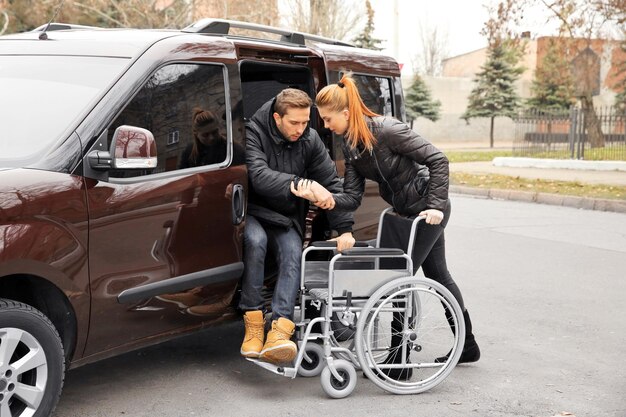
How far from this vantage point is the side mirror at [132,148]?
4039 millimetres

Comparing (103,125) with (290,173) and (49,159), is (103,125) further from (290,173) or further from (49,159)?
(290,173)

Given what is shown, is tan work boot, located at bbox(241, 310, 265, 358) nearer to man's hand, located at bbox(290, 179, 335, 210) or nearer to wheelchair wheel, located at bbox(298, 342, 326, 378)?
wheelchair wheel, located at bbox(298, 342, 326, 378)

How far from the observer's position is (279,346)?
470 cm

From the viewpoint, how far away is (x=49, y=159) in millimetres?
3943

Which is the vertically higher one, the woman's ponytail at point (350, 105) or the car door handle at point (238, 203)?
the woman's ponytail at point (350, 105)

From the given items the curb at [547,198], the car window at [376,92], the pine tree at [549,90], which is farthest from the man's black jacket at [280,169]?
the pine tree at [549,90]

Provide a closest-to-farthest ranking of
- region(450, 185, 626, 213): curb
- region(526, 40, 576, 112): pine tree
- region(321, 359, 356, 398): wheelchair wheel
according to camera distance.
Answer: region(321, 359, 356, 398): wheelchair wheel → region(450, 185, 626, 213): curb → region(526, 40, 576, 112): pine tree

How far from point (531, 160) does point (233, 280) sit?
2044 cm

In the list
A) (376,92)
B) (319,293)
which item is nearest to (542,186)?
(376,92)

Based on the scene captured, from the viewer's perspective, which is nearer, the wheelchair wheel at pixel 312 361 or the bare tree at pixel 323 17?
the wheelchair wheel at pixel 312 361

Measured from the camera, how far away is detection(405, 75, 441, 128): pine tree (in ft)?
154

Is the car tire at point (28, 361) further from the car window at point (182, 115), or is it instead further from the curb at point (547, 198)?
the curb at point (547, 198)

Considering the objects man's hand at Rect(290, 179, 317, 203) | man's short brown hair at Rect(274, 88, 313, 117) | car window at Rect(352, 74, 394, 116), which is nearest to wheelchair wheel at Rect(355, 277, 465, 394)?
man's hand at Rect(290, 179, 317, 203)

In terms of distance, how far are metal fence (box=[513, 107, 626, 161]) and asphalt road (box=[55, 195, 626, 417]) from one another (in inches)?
625
